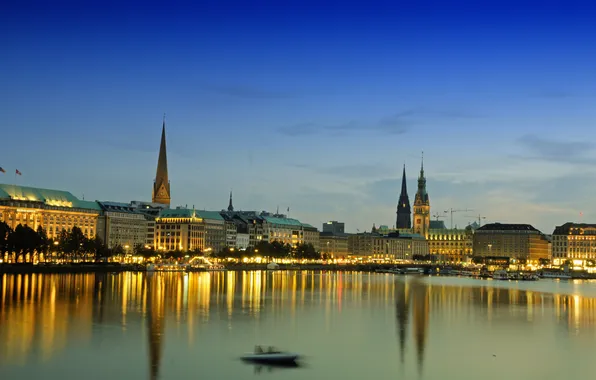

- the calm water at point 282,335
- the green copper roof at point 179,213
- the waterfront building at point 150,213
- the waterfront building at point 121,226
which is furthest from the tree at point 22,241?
the green copper roof at point 179,213

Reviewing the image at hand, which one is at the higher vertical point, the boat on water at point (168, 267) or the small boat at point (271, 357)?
the boat on water at point (168, 267)

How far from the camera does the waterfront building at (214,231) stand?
188 m

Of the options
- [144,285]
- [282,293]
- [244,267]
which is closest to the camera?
[282,293]

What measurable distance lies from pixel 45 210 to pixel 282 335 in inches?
4209

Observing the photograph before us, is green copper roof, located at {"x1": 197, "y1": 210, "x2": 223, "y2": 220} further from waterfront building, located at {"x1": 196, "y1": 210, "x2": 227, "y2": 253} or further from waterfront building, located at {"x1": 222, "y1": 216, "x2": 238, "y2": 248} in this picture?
waterfront building, located at {"x1": 222, "y1": 216, "x2": 238, "y2": 248}

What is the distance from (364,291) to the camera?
92812 mm

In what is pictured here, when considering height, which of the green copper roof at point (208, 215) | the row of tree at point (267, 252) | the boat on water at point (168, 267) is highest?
the green copper roof at point (208, 215)

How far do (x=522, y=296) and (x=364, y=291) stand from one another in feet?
52.5

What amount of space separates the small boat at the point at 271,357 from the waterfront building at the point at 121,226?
430 ft

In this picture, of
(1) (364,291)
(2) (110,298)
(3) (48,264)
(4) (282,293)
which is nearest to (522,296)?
(1) (364,291)

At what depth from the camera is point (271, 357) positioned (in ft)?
127

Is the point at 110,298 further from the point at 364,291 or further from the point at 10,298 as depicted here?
the point at 364,291

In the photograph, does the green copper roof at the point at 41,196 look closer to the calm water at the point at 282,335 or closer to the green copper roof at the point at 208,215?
the green copper roof at the point at 208,215

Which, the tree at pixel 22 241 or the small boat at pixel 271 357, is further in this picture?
the tree at pixel 22 241
